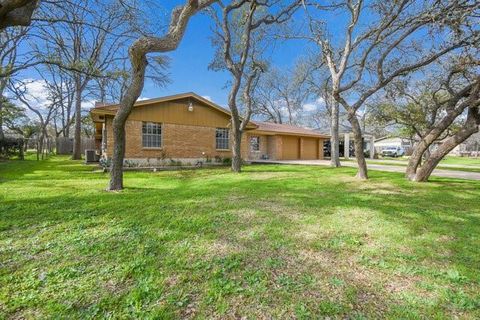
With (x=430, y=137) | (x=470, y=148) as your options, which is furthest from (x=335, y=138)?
(x=470, y=148)

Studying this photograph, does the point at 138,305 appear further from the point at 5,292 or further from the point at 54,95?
the point at 54,95

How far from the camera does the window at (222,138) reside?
15.7m

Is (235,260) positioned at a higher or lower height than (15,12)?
lower


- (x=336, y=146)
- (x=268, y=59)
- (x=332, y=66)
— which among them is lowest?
(x=336, y=146)

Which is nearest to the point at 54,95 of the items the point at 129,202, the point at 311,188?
the point at 129,202

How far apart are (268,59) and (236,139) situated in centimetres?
617

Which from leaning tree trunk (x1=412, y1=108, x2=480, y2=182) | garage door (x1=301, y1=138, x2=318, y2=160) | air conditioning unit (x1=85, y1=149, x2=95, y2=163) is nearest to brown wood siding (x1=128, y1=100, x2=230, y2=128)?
air conditioning unit (x1=85, y1=149, x2=95, y2=163)

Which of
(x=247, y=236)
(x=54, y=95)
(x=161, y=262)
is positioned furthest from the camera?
(x=54, y=95)

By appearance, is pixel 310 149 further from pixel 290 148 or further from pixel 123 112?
pixel 123 112

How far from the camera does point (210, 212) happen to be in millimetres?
4754

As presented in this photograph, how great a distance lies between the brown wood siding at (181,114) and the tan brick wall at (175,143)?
0.27 m

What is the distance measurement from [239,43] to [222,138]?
550 centimetres

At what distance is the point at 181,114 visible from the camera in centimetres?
1413

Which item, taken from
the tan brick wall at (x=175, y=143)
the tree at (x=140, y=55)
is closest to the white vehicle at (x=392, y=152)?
the tan brick wall at (x=175, y=143)
